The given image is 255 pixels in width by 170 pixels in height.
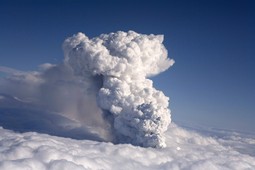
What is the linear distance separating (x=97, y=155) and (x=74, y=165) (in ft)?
90.3

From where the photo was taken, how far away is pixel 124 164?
597 ft

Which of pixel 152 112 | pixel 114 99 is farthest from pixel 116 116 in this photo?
pixel 152 112

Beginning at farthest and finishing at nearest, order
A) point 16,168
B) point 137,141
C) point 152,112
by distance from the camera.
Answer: point 137,141 → point 152,112 → point 16,168

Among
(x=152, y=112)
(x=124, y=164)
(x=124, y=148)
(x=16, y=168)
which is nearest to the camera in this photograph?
(x=16, y=168)

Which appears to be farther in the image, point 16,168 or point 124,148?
point 124,148

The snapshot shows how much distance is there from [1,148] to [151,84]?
80949 mm

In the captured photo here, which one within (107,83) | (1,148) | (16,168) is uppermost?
(107,83)

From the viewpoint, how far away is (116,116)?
521 feet

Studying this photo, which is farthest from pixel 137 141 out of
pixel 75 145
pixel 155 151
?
pixel 75 145

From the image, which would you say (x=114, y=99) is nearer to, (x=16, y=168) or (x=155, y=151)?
(x=155, y=151)

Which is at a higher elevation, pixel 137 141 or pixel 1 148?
pixel 137 141

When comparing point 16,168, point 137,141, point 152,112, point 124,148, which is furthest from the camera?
point 124,148

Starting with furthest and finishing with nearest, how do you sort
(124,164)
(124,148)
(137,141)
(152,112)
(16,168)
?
(124,164)
(124,148)
(137,141)
(152,112)
(16,168)

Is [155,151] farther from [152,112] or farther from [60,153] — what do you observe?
[60,153]
